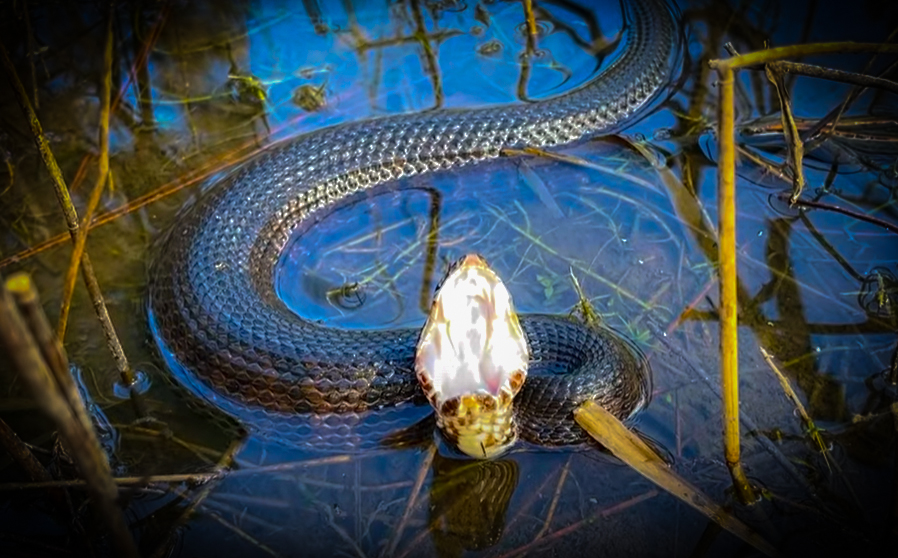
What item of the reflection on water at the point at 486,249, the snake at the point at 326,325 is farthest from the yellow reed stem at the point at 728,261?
the snake at the point at 326,325

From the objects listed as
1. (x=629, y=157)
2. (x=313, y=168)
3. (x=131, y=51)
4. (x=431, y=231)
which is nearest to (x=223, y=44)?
(x=131, y=51)

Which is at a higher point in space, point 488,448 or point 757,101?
point 757,101

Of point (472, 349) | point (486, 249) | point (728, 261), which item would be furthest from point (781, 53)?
point (486, 249)

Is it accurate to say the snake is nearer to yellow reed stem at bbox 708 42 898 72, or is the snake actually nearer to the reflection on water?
the reflection on water

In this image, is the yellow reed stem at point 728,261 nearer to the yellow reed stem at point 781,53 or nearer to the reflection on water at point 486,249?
the yellow reed stem at point 781,53

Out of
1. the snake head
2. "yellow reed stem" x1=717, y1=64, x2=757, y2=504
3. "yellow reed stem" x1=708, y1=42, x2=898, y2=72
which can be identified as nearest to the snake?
the snake head

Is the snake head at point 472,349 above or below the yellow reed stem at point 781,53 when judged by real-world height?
below

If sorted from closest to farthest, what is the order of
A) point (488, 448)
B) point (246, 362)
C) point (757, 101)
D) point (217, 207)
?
point (488, 448)
point (246, 362)
point (217, 207)
point (757, 101)

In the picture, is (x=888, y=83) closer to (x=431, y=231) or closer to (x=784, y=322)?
(x=784, y=322)
